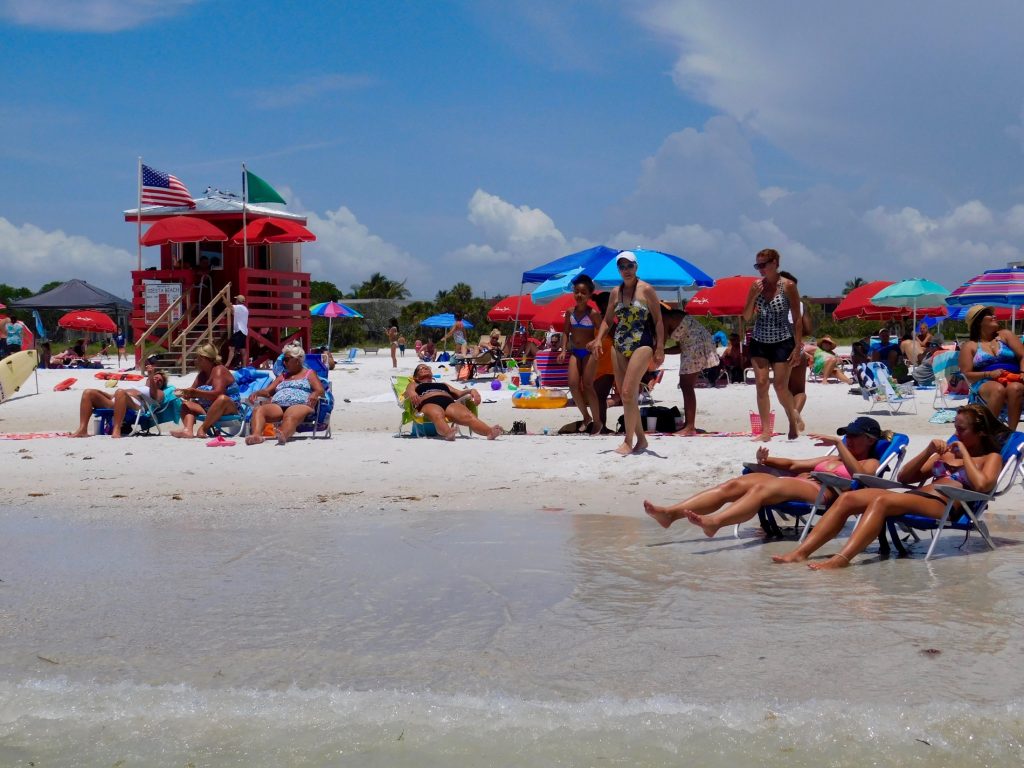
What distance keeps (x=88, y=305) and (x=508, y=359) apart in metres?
16.6

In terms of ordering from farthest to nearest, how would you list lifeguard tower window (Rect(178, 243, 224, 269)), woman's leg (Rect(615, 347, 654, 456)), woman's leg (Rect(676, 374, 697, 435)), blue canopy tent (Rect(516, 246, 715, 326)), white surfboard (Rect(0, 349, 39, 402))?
lifeguard tower window (Rect(178, 243, 224, 269))
white surfboard (Rect(0, 349, 39, 402))
blue canopy tent (Rect(516, 246, 715, 326))
woman's leg (Rect(676, 374, 697, 435))
woman's leg (Rect(615, 347, 654, 456))

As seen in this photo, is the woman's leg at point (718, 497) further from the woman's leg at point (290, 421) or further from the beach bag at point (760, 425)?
the woman's leg at point (290, 421)

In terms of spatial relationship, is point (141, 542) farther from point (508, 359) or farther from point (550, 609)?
point (508, 359)

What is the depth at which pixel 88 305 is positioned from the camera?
3225cm

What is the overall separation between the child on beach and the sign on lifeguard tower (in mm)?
11216

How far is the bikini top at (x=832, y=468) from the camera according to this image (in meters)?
6.21

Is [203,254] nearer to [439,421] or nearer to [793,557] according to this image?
[439,421]

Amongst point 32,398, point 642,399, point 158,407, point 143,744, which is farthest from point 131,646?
point 32,398

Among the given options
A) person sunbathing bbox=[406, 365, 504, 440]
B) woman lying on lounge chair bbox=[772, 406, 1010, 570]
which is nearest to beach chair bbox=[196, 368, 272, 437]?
person sunbathing bbox=[406, 365, 504, 440]

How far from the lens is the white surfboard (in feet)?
49.4

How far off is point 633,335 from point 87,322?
80.3 ft

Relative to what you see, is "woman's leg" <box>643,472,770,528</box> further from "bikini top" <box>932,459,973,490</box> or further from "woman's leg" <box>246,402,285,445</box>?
"woman's leg" <box>246,402,285,445</box>

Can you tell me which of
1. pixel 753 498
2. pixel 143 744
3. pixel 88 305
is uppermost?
pixel 88 305

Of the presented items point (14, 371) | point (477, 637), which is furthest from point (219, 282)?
point (477, 637)
